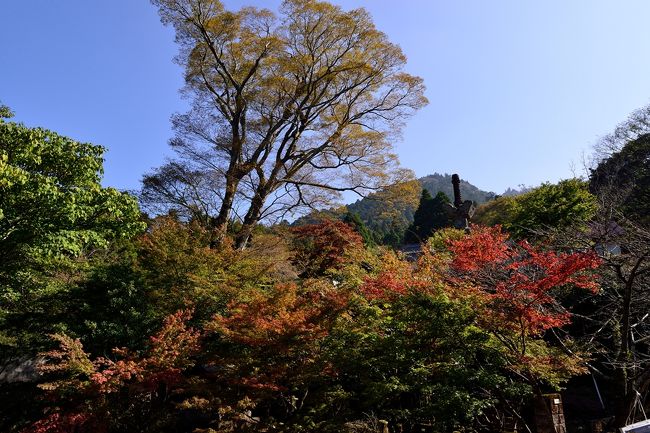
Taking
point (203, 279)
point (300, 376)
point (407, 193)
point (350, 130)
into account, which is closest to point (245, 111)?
point (350, 130)

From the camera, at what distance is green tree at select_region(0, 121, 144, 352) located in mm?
8047

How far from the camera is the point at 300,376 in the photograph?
237 inches

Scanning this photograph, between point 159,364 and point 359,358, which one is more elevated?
point 159,364

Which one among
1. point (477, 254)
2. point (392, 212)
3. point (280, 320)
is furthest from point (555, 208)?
point (280, 320)

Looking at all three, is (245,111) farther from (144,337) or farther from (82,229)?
(144,337)

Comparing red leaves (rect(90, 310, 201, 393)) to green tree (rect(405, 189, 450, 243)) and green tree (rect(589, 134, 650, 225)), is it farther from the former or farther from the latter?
green tree (rect(405, 189, 450, 243))

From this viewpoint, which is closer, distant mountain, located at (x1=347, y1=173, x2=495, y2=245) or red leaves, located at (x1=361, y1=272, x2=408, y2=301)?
red leaves, located at (x1=361, y1=272, x2=408, y2=301)

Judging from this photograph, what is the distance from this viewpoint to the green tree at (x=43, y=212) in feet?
26.4

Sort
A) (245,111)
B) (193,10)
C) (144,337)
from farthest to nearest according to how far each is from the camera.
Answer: (245,111) < (193,10) < (144,337)

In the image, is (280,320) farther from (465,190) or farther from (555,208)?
(465,190)

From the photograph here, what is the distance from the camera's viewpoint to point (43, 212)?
827 centimetres

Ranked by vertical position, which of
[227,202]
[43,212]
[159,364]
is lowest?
[159,364]

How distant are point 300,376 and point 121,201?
240 inches

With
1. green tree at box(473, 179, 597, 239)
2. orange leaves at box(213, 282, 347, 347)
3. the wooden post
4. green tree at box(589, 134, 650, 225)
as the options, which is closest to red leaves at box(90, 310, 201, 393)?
orange leaves at box(213, 282, 347, 347)
